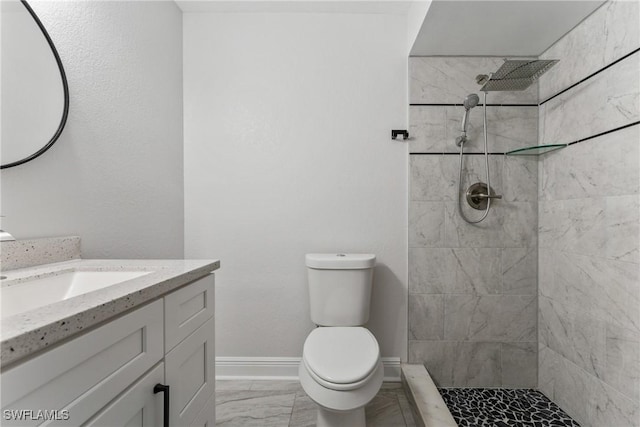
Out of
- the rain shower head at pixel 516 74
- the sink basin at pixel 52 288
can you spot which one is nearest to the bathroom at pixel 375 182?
the rain shower head at pixel 516 74

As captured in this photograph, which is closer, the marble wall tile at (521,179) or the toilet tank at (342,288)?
the toilet tank at (342,288)

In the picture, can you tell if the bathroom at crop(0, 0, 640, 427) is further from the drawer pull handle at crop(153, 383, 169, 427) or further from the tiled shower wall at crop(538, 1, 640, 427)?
the drawer pull handle at crop(153, 383, 169, 427)

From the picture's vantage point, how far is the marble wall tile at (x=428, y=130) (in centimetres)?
191

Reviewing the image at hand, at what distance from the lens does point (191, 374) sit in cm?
97

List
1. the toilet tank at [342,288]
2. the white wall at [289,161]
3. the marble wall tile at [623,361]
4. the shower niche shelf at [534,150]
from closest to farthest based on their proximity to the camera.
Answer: the marble wall tile at [623,361] < the shower niche shelf at [534,150] < the toilet tank at [342,288] < the white wall at [289,161]

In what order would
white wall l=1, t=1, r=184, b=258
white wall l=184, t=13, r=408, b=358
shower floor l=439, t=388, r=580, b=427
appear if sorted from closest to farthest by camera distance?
white wall l=1, t=1, r=184, b=258
shower floor l=439, t=388, r=580, b=427
white wall l=184, t=13, r=408, b=358

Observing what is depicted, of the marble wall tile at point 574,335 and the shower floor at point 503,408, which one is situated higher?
the marble wall tile at point 574,335

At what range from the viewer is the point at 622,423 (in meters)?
1.29

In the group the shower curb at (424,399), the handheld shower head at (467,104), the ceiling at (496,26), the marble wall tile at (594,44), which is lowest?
the shower curb at (424,399)

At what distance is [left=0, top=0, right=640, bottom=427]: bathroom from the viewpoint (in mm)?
1612

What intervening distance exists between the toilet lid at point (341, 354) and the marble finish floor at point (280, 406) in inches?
18.3

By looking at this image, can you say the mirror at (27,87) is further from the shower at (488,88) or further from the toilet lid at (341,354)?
the shower at (488,88)

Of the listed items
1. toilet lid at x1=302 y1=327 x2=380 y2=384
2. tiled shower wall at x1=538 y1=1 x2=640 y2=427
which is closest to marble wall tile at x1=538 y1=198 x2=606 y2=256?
tiled shower wall at x1=538 y1=1 x2=640 y2=427

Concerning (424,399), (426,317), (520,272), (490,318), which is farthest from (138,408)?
(520,272)
